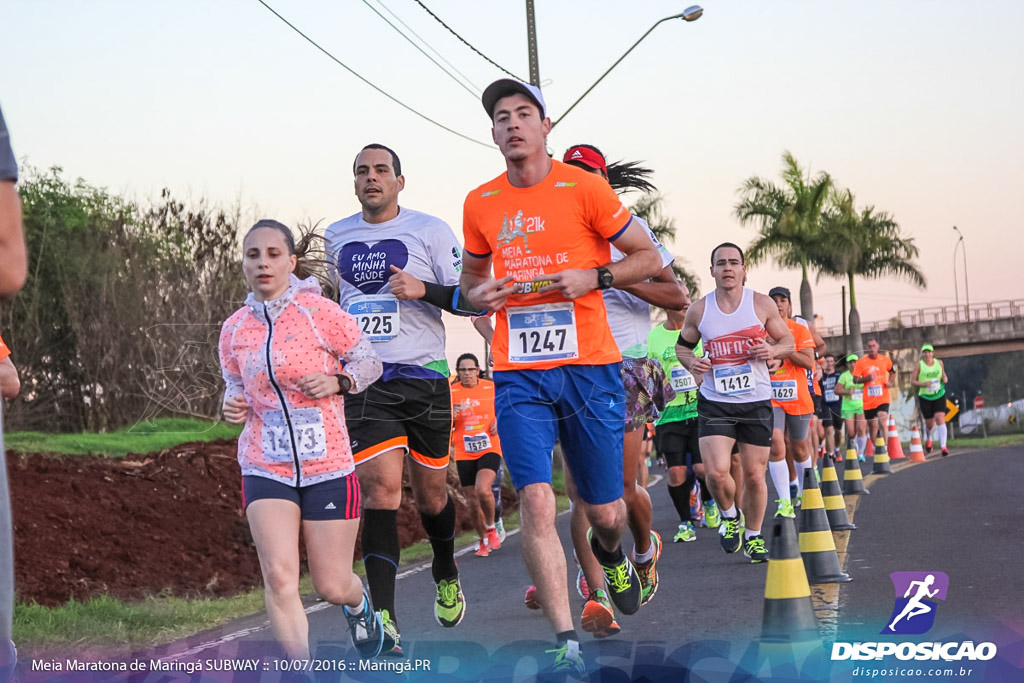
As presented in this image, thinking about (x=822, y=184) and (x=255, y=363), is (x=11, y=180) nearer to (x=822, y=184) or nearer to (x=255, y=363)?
(x=255, y=363)

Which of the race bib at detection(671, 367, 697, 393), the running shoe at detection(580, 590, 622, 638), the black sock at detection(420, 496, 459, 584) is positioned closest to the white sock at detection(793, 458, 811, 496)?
the race bib at detection(671, 367, 697, 393)

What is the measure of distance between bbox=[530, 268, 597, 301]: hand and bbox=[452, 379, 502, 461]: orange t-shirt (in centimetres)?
713

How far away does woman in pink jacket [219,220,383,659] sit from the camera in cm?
523

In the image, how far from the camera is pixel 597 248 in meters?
5.88

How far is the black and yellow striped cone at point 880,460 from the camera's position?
68.3ft

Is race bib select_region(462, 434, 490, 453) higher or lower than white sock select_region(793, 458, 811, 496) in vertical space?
higher

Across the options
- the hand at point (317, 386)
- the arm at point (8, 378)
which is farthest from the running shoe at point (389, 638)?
the arm at point (8, 378)

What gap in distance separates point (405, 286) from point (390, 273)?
300 mm

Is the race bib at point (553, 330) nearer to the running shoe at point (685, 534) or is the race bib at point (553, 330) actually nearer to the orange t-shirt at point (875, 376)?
the running shoe at point (685, 534)

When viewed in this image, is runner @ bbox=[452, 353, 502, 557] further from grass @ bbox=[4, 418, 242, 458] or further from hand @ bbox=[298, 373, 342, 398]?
hand @ bbox=[298, 373, 342, 398]

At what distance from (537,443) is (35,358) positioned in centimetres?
2808

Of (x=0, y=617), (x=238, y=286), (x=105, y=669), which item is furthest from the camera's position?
(x=238, y=286)

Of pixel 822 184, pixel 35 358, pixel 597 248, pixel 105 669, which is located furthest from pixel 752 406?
pixel 822 184

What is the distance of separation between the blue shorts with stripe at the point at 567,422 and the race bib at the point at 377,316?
1.06 m
